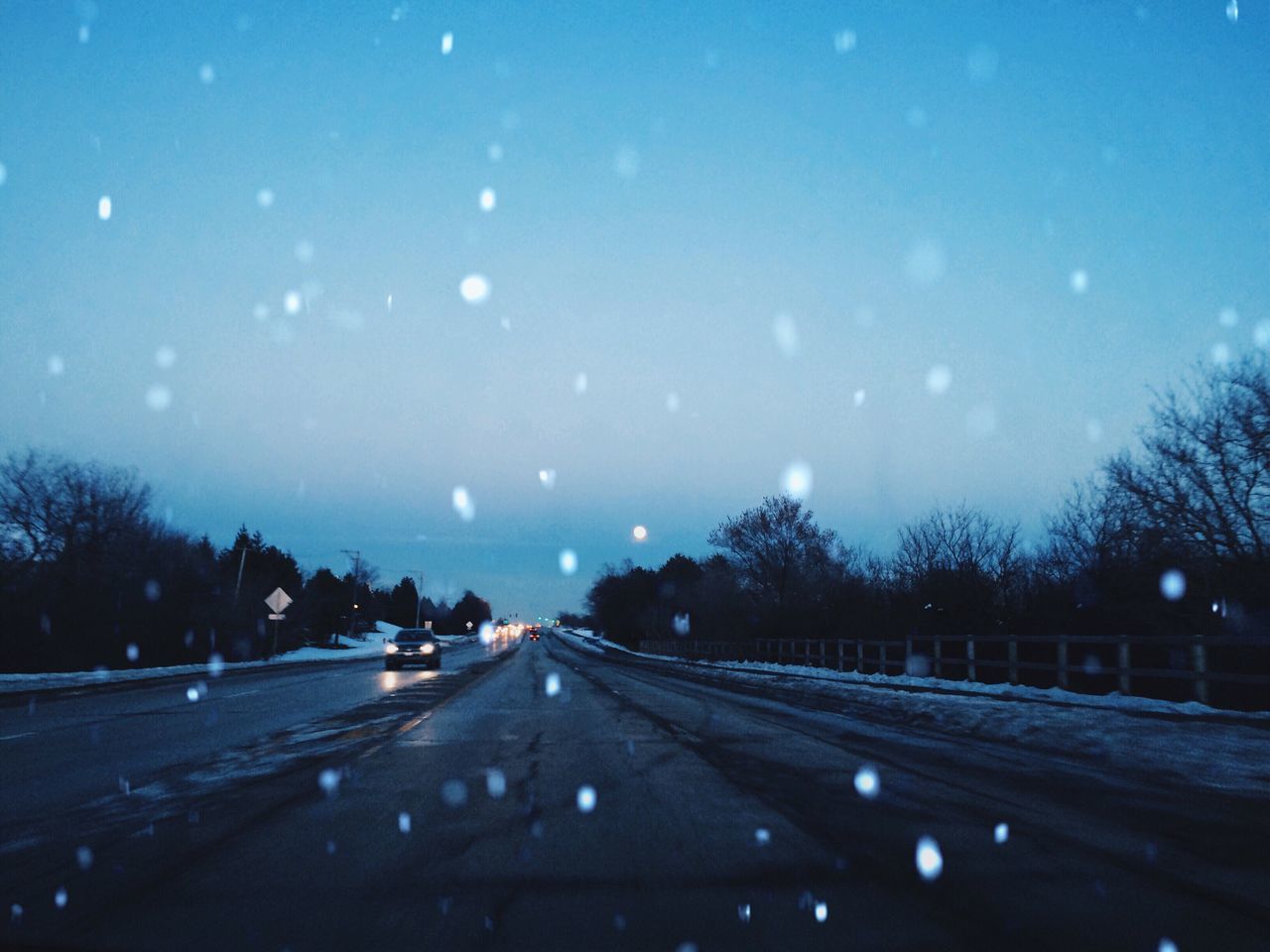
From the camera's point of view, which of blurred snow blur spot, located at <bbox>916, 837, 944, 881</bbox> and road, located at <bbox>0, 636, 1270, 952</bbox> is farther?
blurred snow blur spot, located at <bbox>916, 837, 944, 881</bbox>

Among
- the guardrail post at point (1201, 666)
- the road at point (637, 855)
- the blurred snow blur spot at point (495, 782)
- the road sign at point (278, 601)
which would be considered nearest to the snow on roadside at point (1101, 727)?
the guardrail post at point (1201, 666)

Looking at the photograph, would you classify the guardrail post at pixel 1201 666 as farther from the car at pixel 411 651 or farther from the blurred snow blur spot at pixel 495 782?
the car at pixel 411 651

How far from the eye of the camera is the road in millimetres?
4949

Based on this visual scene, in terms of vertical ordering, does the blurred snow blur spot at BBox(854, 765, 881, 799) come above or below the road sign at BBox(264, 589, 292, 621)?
below

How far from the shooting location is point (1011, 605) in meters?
32.8

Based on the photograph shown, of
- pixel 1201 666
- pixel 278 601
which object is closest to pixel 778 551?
pixel 278 601

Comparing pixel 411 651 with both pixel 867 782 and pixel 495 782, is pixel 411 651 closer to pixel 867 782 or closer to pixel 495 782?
pixel 495 782

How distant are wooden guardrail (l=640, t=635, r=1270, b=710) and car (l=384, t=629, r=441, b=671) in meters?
16.1

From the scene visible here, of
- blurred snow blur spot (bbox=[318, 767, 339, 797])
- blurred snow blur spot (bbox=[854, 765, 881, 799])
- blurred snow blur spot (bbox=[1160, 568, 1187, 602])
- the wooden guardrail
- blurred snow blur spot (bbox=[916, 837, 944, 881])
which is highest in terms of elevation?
blurred snow blur spot (bbox=[1160, 568, 1187, 602])

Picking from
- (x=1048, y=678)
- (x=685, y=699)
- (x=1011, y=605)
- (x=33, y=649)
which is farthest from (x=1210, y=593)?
(x=33, y=649)

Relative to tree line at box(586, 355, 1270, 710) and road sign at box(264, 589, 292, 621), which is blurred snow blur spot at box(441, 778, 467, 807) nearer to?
tree line at box(586, 355, 1270, 710)

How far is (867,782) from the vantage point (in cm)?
972

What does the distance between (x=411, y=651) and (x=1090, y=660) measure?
27843 millimetres

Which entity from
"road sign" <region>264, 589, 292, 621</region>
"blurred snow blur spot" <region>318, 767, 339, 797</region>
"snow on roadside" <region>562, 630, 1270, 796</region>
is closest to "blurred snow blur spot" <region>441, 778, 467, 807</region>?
"blurred snow blur spot" <region>318, 767, 339, 797</region>
